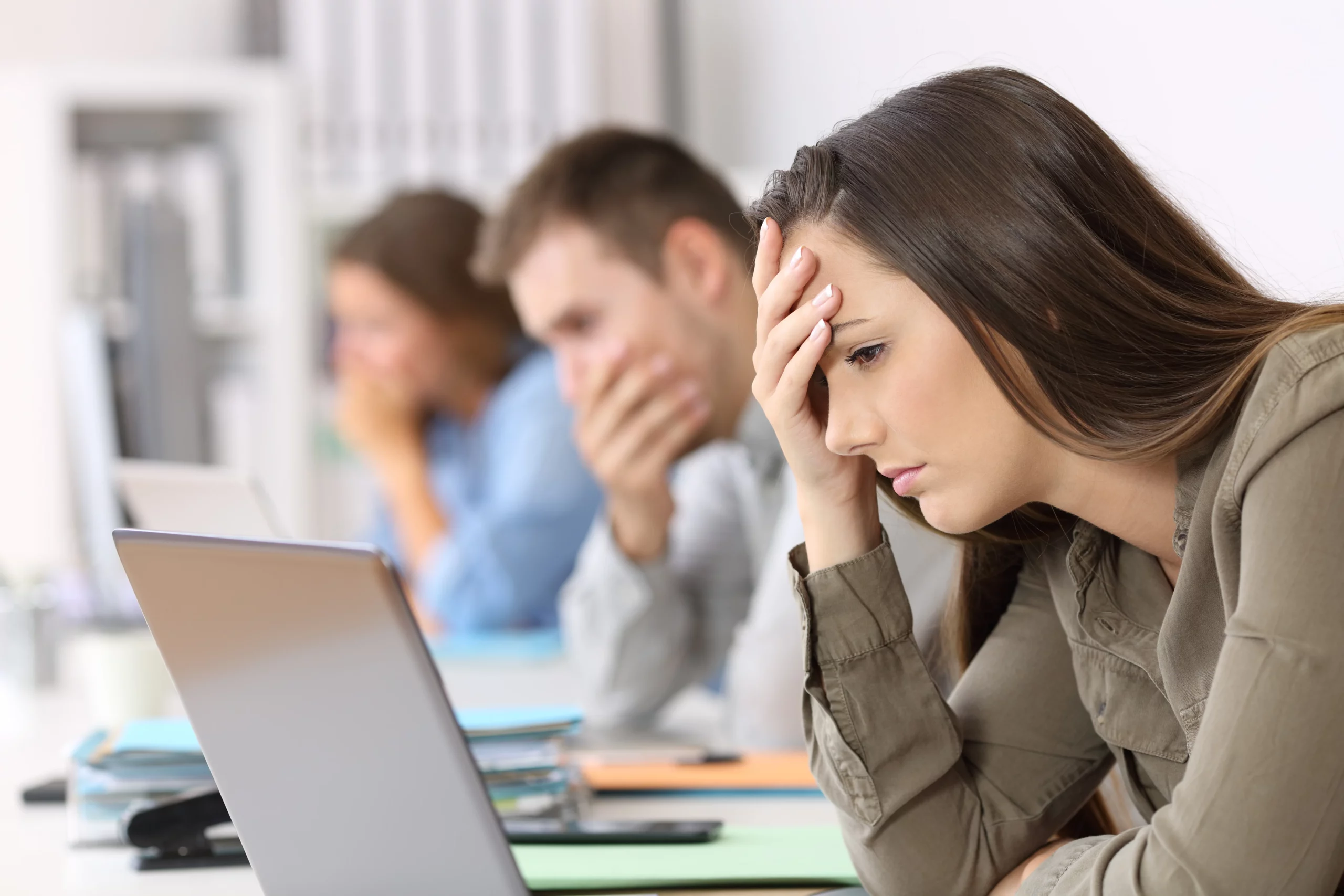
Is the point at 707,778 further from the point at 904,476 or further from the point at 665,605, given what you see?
the point at 665,605

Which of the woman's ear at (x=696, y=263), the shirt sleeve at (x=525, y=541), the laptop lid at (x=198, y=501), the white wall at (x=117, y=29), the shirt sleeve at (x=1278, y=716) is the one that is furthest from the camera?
the white wall at (x=117, y=29)

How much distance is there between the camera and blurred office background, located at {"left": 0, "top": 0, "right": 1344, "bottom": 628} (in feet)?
9.07

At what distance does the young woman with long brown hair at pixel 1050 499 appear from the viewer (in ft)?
2.10

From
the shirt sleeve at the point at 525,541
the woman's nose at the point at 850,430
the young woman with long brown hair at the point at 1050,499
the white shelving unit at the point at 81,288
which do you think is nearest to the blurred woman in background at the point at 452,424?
the shirt sleeve at the point at 525,541

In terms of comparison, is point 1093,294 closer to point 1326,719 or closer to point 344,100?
point 1326,719

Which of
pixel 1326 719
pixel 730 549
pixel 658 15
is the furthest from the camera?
pixel 658 15

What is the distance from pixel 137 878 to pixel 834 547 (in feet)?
1.68

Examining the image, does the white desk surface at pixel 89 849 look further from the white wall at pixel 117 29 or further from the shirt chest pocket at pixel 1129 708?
the white wall at pixel 117 29

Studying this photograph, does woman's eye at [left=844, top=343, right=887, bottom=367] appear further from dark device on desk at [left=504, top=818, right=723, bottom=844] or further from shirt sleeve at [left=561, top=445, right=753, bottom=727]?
shirt sleeve at [left=561, top=445, right=753, bottom=727]

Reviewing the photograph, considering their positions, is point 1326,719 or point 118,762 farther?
point 118,762

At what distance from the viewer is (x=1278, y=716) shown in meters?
0.62

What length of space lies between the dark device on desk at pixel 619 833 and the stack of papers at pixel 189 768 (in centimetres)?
7

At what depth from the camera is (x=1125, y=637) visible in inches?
33.6

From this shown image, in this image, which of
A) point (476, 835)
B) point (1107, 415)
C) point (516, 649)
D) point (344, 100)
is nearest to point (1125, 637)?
point (1107, 415)
